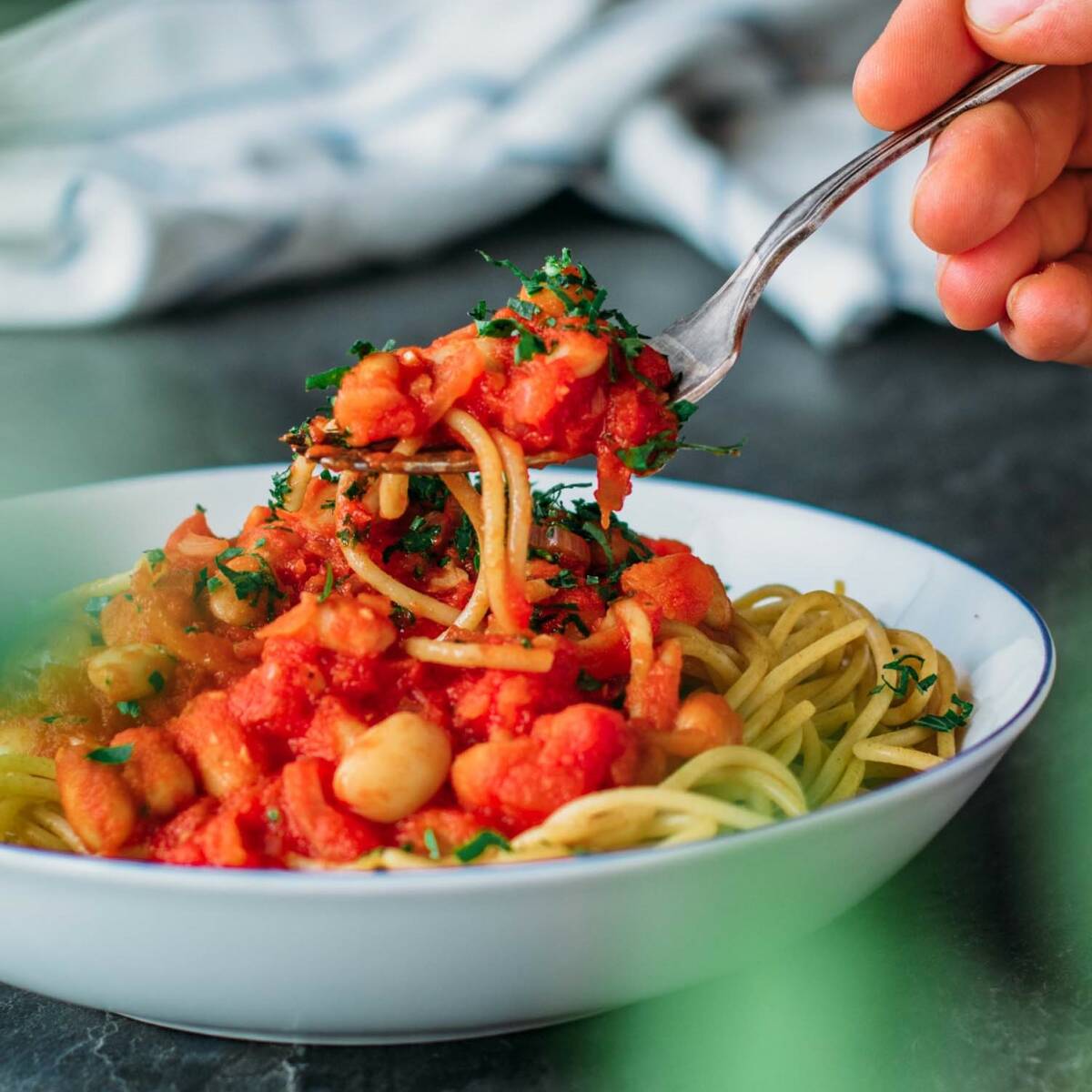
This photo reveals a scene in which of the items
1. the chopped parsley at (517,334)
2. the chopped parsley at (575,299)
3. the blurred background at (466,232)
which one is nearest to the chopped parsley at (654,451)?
the chopped parsley at (575,299)

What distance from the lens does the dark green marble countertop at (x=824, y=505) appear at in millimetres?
3283

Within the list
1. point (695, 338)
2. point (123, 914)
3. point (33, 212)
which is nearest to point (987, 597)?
point (695, 338)

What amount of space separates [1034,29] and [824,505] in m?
3.44

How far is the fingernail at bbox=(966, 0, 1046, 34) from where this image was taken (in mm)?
4141

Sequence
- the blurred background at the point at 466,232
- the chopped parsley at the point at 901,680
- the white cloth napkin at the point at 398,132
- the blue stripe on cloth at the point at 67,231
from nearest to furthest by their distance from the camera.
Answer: the chopped parsley at the point at 901,680 < the blurred background at the point at 466,232 < the blue stripe on cloth at the point at 67,231 < the white cloth napkin at the point at 398,132

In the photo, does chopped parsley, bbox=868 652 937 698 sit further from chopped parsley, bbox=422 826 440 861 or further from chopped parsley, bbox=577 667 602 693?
chopped parsley, bbox=422 826 440 861

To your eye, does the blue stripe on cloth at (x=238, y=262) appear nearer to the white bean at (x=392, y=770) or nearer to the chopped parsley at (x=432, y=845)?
the white bean at (x=392, y=770)

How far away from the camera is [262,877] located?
268 centimetres

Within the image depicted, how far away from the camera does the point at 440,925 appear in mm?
2775

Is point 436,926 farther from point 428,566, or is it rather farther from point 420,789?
point 428,566

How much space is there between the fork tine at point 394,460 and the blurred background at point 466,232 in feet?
8.30

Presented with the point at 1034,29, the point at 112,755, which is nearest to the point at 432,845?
the point at 112,755

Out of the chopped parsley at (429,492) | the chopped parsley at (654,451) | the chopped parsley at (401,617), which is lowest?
the chopped parsley at (401,617)

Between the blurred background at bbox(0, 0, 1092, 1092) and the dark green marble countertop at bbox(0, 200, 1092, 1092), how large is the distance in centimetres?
4
